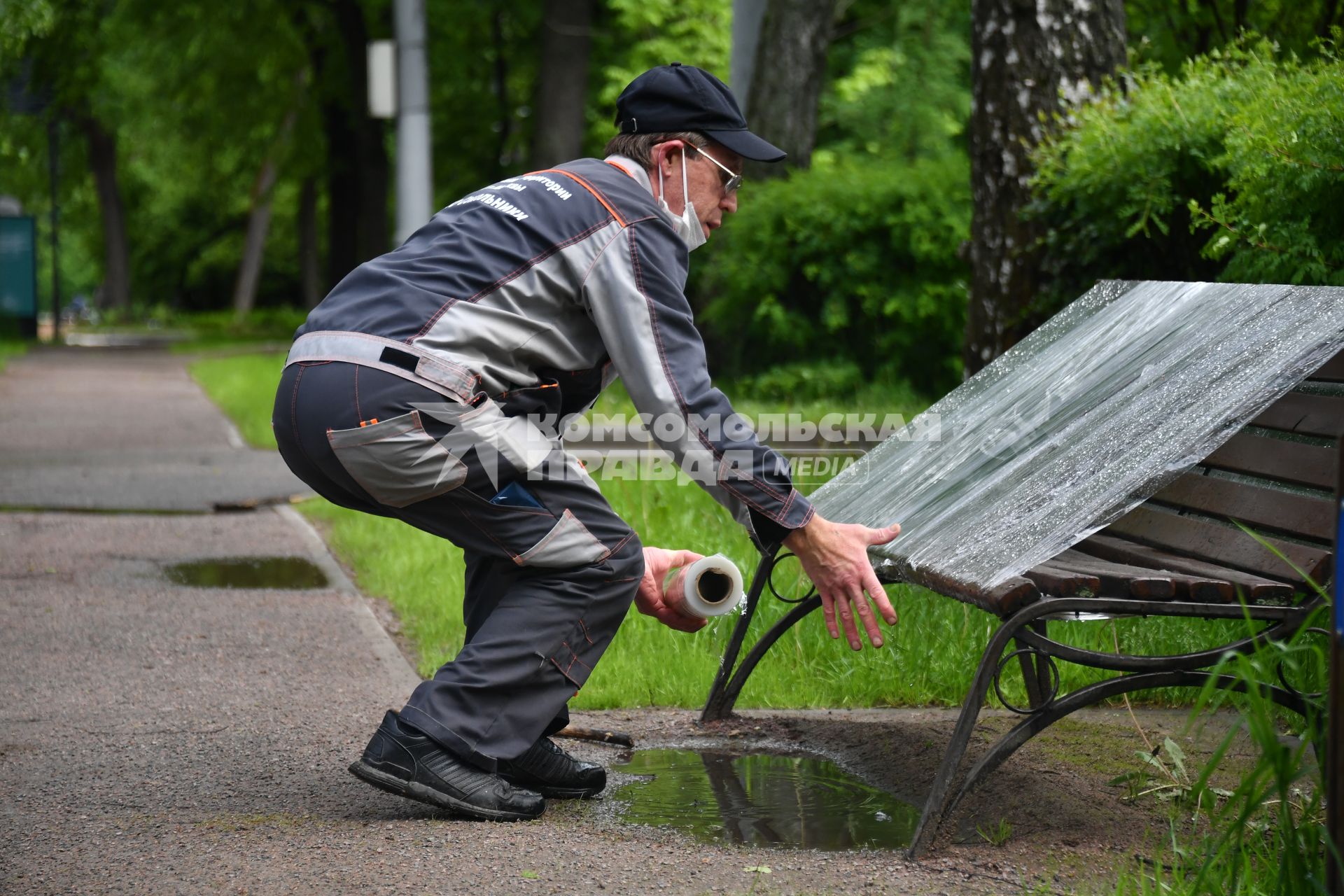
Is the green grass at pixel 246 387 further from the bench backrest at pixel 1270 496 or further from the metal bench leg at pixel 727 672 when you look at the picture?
the bench backrest at pixel 1270 496

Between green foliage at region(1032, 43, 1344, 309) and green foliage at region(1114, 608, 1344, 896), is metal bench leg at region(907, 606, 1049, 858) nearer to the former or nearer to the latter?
green foliage at region(1114, 608, 1344, 896)

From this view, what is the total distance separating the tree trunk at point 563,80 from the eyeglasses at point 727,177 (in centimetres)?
1431

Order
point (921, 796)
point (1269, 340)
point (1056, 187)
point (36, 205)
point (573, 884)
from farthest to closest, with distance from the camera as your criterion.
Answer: point (36, 205) → point (1056, 187) → point (921, 796) → point (1269, 340) → point (573, 884)

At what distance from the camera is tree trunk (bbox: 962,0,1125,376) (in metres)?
6.75

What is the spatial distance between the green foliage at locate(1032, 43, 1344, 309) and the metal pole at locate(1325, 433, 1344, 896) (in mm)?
2167

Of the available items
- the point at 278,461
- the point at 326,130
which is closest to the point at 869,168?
the point at 278,461

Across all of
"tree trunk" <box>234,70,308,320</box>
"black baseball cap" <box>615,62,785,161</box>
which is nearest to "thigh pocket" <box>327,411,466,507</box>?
"black baseball cap" <box>615,62,785,161</box>

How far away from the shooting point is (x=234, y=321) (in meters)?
40.6

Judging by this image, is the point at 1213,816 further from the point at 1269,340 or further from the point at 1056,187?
the point at 1056,187

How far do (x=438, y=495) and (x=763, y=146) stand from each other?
1088mm

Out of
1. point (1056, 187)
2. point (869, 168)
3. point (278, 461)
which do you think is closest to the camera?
point (1056, 187)

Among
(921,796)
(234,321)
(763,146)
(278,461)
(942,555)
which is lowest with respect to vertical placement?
(234,321)

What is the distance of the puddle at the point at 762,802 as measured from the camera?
135 inches

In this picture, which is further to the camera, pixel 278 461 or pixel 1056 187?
pixel 278 461
